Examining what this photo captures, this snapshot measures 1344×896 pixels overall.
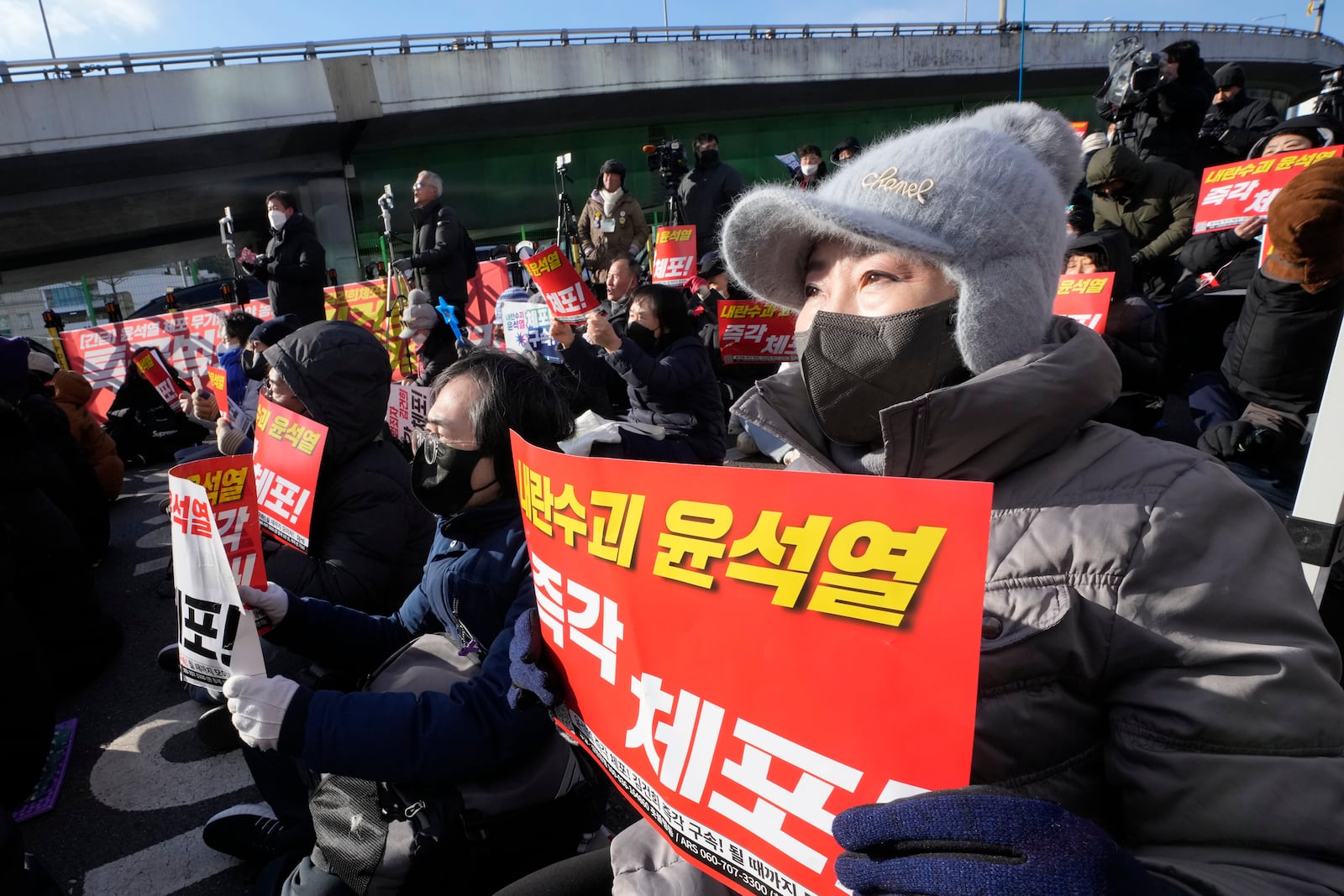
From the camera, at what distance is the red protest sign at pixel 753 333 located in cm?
633

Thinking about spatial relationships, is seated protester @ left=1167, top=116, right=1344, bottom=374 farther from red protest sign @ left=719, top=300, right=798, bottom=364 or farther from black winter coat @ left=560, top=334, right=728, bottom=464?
black winter coat @ left=560, top=334, right=728, bottom=464

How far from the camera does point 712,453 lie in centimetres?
447

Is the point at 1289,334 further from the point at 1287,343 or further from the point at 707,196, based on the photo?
the point at 707,196

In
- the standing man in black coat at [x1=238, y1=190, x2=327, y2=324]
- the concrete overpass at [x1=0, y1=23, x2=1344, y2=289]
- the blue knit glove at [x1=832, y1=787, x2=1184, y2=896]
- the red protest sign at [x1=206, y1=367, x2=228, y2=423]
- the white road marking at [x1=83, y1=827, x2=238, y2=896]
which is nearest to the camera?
the blue knit glove at [x1=832, y1=787, x2=1184, y2=896]

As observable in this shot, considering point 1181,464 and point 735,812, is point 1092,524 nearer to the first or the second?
point 1181,464

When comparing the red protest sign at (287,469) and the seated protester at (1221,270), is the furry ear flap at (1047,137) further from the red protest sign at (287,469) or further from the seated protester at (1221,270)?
the seated protester at (1221,270)

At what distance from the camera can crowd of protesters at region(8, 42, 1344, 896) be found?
720mm

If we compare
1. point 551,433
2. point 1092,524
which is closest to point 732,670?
point 1092,524

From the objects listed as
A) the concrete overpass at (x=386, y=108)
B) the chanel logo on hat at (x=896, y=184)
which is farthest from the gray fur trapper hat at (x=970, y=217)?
the concrete overpass at (x=386, y=108)

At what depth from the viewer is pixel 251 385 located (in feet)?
14.9

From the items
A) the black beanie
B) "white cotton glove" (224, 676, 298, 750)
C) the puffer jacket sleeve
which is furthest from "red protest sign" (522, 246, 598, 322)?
the black beanie

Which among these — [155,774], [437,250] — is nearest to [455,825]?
[155,774]

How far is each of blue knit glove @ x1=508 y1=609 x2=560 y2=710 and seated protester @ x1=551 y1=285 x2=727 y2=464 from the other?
8.61ft

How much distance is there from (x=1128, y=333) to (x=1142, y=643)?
347 centimetres
